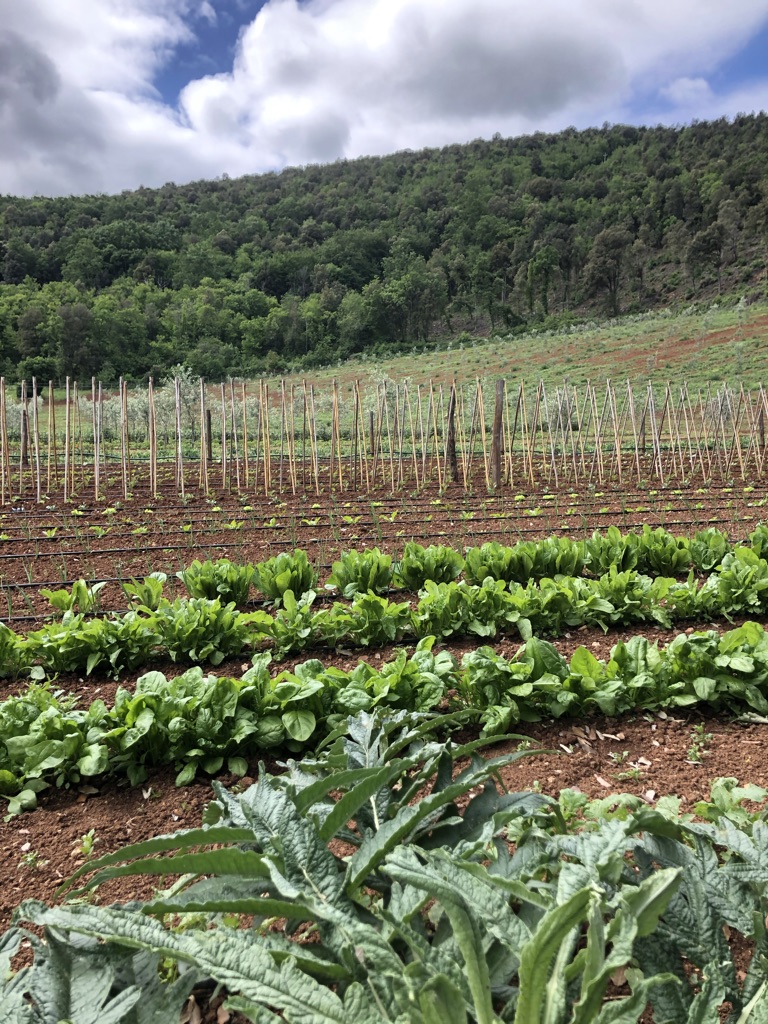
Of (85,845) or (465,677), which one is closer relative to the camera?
(85,845)

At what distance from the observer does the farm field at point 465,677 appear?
2.16 meters

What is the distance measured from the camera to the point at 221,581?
198 inches

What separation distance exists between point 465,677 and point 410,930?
1997 millimetres

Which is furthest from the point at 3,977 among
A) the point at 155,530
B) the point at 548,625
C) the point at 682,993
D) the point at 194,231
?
the point at 194,231

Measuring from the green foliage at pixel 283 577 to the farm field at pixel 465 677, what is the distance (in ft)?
0.52

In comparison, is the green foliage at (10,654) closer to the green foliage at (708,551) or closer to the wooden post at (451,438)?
the green foliage at (708,551)

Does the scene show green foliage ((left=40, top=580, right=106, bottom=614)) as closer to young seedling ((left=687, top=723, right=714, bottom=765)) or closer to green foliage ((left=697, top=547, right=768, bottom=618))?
young seedling ((left=687, top=723, right=714, bottom=765))

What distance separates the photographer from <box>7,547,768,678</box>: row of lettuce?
12.5 ft

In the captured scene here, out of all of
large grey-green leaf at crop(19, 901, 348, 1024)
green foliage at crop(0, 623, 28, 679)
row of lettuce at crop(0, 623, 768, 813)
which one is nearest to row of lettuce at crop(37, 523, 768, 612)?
green foliage at crop(0, 623, 28, 679)

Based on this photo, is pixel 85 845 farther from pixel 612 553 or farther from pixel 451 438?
pixel 451 438

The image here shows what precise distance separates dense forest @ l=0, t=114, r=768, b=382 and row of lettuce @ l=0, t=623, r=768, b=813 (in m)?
55.9

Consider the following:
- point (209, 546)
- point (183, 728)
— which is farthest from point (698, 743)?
point (209, 546)

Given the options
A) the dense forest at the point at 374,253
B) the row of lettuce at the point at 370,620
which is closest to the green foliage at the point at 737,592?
the row of lettuce at the point at 370,620

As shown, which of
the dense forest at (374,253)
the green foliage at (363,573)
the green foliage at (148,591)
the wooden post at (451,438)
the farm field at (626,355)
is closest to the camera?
the green foliage at (148,591)
